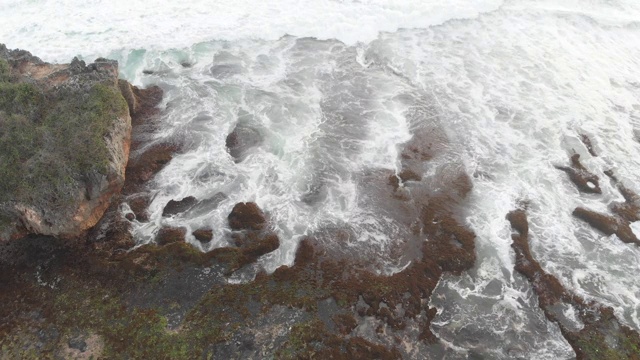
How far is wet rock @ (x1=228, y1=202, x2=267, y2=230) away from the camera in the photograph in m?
21.3

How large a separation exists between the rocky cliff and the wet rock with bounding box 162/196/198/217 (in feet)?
8.89

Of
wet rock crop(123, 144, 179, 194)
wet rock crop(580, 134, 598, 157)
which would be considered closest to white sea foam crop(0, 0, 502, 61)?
wet rock crop(123, 144, 179, 194)

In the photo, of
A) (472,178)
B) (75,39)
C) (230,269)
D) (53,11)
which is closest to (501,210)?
(472,178)

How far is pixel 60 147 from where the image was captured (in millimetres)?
20844

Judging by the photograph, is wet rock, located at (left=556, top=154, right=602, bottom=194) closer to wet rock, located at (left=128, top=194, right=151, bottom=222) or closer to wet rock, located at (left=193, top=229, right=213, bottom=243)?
wet rock, located at (left=193, top=229, right=213, bottom=243)

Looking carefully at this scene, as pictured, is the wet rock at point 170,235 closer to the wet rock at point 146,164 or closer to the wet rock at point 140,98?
the wet rock at point 146,164

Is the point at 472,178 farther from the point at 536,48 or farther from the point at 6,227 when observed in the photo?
the point at 6,227

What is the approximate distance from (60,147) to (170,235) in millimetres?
7116

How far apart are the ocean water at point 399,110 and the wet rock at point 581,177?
436 mm

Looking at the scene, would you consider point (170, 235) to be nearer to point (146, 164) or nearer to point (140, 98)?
point (146, 164)

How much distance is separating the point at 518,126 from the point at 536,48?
40.1 ft

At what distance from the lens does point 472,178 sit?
80.7 feet

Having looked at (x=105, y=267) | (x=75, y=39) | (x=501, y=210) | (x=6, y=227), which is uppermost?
(x=75, y=39)

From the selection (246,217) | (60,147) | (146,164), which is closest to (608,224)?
(246,217)
